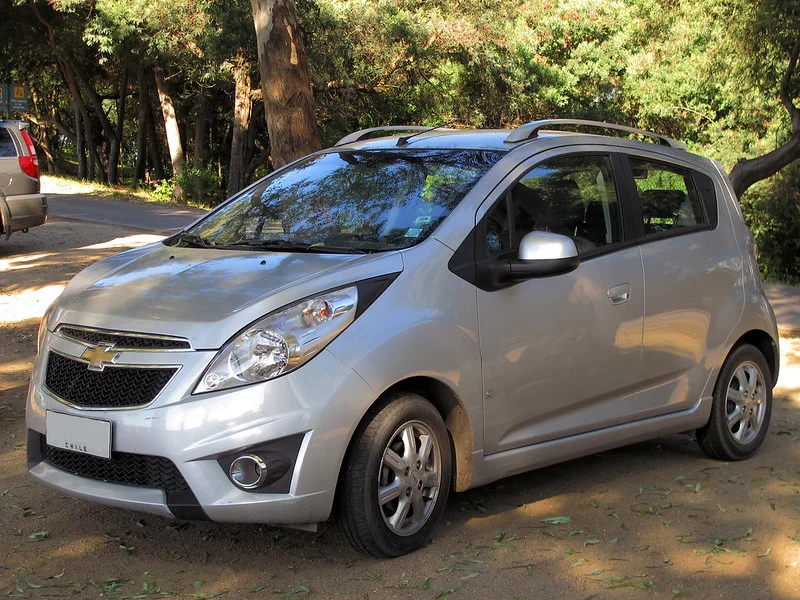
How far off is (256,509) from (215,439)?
1.03 feet

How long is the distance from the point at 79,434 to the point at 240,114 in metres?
23.1

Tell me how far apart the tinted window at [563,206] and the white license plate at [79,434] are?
180cm

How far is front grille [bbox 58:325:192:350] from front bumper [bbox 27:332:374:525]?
4 centimetres

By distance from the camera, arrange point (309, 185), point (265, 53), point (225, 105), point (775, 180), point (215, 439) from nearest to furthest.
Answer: point (215, 439) < point (309, 185) < point (265, 53) < point (775, 180) < point (225, 105)

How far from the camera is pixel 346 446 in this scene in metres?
3.82

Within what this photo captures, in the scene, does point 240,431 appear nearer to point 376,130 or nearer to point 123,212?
point 376,130

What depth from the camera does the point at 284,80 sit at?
921cm

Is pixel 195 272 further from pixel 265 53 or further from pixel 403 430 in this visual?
pixel 265 53

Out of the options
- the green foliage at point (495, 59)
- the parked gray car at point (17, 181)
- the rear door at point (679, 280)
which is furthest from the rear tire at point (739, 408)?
the green foliage at point (495, 59)

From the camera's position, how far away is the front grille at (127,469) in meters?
3.76

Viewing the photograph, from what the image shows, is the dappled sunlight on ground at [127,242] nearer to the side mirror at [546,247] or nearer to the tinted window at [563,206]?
the tinted window at [563,206]

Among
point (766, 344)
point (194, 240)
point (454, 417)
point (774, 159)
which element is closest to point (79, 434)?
point (194, 240)

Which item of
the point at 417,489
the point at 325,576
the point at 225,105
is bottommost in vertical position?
the point at 325,576

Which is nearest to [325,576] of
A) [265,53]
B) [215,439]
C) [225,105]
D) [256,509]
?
[256,509]
